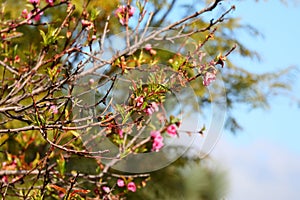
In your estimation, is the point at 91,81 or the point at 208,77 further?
the point at 91,81

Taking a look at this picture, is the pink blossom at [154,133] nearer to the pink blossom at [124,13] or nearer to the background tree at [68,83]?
the background tree at [68,83]

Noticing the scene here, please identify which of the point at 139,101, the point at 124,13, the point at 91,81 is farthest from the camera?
the point at 124,13

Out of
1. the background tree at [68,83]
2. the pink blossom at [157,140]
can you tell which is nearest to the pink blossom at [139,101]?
the background tree at [68,83]

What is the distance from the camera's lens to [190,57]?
1.47 meters

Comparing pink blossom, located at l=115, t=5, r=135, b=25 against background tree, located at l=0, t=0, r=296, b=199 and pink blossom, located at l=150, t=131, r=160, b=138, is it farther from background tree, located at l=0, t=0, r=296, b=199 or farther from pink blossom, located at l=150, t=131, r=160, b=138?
pink blossom, located at l=150, t=131, r=160, b=138

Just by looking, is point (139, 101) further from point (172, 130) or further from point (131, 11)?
point (131, 11)

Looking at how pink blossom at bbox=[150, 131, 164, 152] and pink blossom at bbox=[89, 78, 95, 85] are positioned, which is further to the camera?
pink blossom at bbox=[150, 131, 164, 152]

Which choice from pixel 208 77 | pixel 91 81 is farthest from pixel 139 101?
pixel 91 81

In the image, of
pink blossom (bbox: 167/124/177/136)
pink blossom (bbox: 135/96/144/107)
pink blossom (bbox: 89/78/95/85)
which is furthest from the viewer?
pink blossom (bbox: 167/124/177/136)

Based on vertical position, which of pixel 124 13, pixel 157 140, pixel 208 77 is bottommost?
pixel 157 140

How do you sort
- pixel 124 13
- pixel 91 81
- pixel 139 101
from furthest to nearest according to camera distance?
pixel 124 13
pixel 91 81
pixel 139 101

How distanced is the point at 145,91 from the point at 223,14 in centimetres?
31

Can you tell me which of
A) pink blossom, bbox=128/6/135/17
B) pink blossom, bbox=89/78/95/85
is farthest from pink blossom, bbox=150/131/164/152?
pink blossom, bbox=128/6/135/17

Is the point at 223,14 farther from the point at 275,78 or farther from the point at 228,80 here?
the point at 275,78
